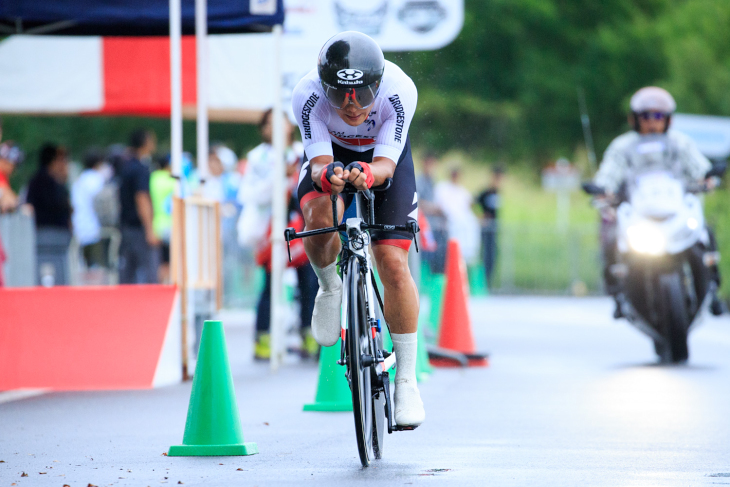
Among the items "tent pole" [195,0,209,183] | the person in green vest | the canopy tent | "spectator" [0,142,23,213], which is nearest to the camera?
the canopy tent

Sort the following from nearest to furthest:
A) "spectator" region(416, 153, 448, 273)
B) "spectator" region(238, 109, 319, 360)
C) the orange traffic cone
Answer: the orange traffic cone < "spectator" region(238, 109, 319, 360) < "spectator" region(416, 153, 448, 273)

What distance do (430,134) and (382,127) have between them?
109 ft

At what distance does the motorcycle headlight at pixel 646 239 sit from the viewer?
35.3 ft

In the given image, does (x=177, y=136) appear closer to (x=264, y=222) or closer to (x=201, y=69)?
(x=201, y=69)

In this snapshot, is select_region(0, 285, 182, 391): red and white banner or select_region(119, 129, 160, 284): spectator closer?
select_region(0, 285, 182, 391): red and white banner

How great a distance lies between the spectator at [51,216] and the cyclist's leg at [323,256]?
8.31 metres

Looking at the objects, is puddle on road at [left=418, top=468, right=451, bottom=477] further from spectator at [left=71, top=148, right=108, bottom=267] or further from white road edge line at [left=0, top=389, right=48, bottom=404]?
spectator at [left=71, top=148, right=108, bottom=267]

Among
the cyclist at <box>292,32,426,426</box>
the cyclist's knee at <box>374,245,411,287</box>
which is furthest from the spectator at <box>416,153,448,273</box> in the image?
the cyclist's knee at <box>374,245,411,287</box>

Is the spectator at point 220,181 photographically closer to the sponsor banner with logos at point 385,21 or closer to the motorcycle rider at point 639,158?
the sponsor banner with logos at point 385,21

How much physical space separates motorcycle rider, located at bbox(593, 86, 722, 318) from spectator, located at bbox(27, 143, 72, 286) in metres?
5.86

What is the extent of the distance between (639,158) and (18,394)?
557cm

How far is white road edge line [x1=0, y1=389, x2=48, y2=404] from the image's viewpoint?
859 centimetres

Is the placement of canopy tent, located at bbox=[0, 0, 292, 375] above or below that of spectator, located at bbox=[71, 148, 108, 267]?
above

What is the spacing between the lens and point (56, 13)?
10031 millimetres
